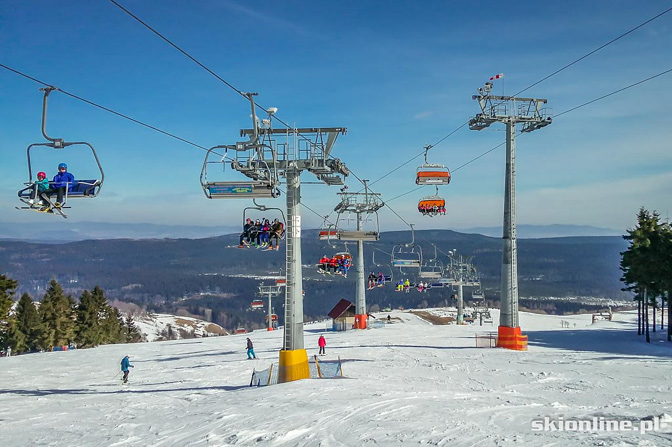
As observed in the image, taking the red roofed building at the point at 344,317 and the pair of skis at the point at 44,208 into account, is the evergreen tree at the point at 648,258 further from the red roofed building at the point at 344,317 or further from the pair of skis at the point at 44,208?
the pair of skis at the point at 44,208

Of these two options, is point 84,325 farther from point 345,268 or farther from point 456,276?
point 456,276

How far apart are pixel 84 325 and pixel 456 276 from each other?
42.8 metres

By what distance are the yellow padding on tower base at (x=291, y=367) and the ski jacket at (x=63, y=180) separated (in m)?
10.2

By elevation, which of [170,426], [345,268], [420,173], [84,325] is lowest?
[84,325]

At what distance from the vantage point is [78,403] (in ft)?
61.8

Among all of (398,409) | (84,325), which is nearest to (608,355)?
(398,409)

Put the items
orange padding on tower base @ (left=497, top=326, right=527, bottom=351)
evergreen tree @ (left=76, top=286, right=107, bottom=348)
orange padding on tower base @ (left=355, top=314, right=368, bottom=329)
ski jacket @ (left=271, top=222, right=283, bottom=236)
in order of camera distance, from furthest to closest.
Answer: evergreen tree @ (left=76, top=286, right=107, bottom=348)
orange padding on tower base @ (left=355, top=314, right=368, bottom=329)
orange padding on tower base @ (left=497, top=326, right=527, bottom=351)
ski jacket @ (left=271, top=222, right=283, bottom=236)

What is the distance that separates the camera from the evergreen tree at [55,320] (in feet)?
188

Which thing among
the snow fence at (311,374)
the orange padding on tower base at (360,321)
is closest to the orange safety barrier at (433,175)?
the snow fence at (311,374)

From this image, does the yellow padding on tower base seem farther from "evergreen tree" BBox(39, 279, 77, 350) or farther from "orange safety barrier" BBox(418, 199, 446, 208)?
"evergreen tree" BBox(39, 279, 77, 350)

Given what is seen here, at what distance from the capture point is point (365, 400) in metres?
14.8

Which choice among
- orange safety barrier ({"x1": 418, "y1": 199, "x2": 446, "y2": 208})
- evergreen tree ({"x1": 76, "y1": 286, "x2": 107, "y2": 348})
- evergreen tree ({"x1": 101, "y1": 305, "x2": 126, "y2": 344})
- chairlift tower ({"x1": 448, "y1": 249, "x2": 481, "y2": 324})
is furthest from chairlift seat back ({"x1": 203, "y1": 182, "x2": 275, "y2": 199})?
evergreen tree ({"x1": 101, "y1": 305, "x2": 126, "y2": 344})
